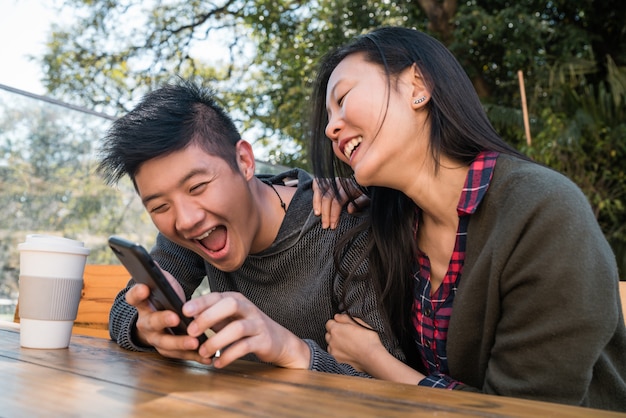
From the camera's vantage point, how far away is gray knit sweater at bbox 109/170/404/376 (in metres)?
1.68

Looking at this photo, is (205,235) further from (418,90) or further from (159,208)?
(418,90)

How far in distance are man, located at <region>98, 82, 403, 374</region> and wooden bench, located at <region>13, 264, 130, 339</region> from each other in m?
0.31

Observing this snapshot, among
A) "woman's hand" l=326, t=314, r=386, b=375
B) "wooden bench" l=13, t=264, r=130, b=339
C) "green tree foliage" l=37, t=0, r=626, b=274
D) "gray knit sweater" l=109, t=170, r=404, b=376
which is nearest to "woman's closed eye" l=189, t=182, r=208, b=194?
"gray knit sweater" l=109, t=170, r=404, b=376

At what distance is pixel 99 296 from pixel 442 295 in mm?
1330

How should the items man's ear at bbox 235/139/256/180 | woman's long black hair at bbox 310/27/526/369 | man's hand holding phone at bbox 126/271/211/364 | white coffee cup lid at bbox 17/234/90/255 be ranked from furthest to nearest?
man's ear at bbox 235/139/256/180 < woman's long black hair at bbox 310/27/526/369 < white coffee cup lid at bbox 17/234/90/255 < man's hand holding phone at bbox 126/271/211/364

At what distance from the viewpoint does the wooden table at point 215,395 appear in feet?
2.49

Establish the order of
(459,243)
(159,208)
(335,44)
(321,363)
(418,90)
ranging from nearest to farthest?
(321,363)
(459,243)
(418,90)
(159,208)
(335,44)

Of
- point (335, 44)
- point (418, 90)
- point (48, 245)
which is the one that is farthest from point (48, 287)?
point (335, 44)

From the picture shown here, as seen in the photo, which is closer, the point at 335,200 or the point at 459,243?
the point at 459,243

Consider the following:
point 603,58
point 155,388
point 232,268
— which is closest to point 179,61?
point 603,58

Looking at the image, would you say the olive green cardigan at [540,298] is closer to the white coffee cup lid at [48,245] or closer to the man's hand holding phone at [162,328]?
the man's hand holding phone at [162,328]

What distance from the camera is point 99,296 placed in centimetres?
227

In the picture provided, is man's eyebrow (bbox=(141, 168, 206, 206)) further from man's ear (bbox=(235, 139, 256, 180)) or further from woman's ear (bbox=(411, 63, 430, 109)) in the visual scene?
woman's ear (bbox=(411, 63, 430, 109))

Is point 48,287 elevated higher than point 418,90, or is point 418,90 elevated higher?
point 418,90
